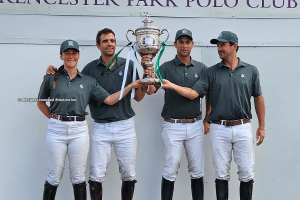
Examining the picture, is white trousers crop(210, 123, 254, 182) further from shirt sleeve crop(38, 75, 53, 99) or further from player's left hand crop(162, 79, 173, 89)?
shirt sleeve crop(38, 75, 53, 99)

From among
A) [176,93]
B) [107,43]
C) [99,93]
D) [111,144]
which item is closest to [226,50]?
[176,93]

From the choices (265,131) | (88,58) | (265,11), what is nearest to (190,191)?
(265,131)

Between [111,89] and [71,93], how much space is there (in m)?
0.39

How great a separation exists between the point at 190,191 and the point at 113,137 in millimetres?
1049

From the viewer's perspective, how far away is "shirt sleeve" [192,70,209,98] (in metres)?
3.44

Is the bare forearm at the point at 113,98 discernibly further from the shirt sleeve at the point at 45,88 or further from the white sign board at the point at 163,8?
the white sign board at the point at 163,8

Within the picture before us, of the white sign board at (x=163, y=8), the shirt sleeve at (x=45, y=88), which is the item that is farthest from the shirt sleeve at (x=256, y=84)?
the shirt sleeve at (x=45, y=88)

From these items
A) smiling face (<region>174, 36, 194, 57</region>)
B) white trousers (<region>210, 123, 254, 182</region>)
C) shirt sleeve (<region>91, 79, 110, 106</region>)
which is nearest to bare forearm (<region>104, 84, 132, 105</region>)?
shirt sleeve (<region>91, 79, 110, 106</region>)

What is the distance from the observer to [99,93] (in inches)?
134

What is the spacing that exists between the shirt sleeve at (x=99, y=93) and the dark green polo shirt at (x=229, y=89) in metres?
0.79

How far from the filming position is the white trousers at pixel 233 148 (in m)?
3.36

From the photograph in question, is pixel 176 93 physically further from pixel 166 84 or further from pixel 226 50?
pixel 226 50

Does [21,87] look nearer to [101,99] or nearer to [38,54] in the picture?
[38,54]

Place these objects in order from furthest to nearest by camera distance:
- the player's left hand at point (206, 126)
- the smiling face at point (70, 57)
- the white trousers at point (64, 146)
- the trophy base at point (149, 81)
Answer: the player's left hand at point (206, 126) → the smiling face at point (70, 57) → the white trousers at point (64, 146) → the trophy base at point (149, 81)
